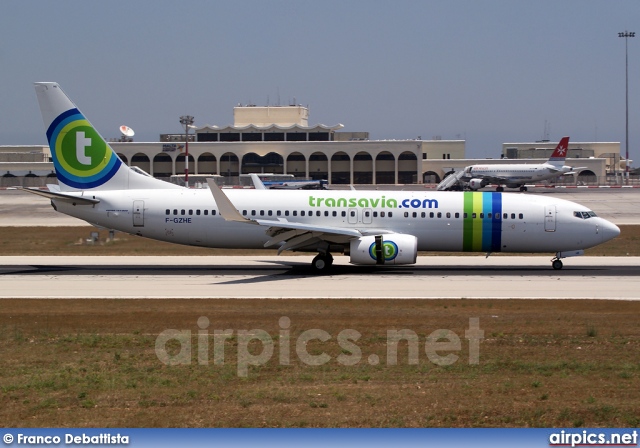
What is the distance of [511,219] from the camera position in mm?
35500

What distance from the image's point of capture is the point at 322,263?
3519 centimetres

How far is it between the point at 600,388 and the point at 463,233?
67.1 ft

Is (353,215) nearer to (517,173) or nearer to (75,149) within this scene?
(75,149)

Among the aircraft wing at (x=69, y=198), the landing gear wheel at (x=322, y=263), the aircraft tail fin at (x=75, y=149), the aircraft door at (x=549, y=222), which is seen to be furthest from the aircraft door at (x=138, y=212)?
the aircraft door at (x=549, y=222)

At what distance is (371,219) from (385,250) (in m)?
2.32

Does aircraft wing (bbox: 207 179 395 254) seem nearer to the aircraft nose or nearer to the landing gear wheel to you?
the landing gear wheel

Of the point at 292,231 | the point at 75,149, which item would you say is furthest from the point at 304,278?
the point at 75,149

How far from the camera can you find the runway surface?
93.4 ft

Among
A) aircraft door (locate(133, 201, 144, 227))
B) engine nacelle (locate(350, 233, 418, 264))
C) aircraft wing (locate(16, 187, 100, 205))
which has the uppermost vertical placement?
aircraft wing (locate(16, 187, 100, 205))

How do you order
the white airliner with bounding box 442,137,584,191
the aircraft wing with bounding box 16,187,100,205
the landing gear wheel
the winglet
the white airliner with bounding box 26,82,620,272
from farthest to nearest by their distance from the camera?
the white airliner with bounding box 442,137,584,191 → the white airliner with bounding box 26,82,620,272 → the landing gear wheel → the aircraft wing with bounding box 16,187,100,205 → the winglet

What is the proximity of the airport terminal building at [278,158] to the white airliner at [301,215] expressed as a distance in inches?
3653

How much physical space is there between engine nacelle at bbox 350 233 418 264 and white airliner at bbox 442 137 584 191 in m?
77.0

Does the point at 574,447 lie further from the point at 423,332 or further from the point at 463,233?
the point at 463,233

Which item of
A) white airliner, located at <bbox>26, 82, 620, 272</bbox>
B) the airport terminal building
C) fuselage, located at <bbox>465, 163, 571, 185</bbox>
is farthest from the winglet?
the airport terminal building
